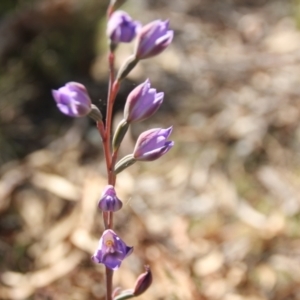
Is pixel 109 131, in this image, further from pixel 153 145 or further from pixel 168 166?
pixel 168 166

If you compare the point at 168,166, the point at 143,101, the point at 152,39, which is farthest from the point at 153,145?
the point at 168,166

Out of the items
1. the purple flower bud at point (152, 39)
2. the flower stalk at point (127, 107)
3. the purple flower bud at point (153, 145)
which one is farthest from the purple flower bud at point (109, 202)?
the purple flower bud at point (152, 39)

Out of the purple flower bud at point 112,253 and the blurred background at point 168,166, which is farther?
the blurred background at point 168,166

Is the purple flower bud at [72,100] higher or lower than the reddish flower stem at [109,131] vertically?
higher

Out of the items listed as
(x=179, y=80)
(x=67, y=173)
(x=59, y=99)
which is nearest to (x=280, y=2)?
(x=179, y=80)

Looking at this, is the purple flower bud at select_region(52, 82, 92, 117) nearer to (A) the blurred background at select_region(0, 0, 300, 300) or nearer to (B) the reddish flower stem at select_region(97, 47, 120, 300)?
(B) the reddish flower stem at select_region(97, 47, 120, 300)

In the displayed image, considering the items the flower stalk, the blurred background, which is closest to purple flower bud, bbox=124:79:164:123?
the flower stalk

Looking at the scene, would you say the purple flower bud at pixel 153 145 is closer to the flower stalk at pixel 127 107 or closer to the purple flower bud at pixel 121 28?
the flower stalk at pixel 127 107

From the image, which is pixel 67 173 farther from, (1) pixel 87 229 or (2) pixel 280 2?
(2) pixel 280 2
